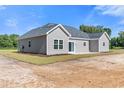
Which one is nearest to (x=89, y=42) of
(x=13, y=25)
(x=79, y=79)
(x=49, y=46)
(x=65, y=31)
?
(x=65, y=31)

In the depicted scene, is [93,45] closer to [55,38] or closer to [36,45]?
[55,38]

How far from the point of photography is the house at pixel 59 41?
56.6 ft

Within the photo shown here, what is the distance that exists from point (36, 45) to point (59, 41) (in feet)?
6.95

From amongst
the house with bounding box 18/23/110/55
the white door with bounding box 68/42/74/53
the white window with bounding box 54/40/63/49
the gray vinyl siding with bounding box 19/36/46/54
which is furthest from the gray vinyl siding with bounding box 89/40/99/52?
the gray vinyl siding with bounding box 19/36/46/54

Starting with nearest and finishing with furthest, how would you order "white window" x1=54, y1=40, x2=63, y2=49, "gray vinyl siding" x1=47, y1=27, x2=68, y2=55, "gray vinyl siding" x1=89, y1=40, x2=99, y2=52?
"gray vinyl siding" x1=47, y1=27, x2=68, y2=55
"white window" x1=54, y1=40, x2=63, y2=49
"gray vinyl siding" x1=89, y1=40, x2=99, y2=52

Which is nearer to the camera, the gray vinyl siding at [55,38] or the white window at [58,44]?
the gray vinyl siding at [55,38]

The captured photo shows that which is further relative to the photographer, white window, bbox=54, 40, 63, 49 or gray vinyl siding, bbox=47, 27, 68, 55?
white window, bbox=54, 40, 63, 49

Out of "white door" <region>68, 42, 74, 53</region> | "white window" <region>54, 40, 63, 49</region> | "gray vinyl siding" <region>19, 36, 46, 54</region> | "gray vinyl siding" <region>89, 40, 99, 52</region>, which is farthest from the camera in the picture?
"white door" <region>68, 42, 74, 53</region>

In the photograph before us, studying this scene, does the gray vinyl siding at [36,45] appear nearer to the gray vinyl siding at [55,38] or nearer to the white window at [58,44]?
the gray vinyl siding at [55,38]

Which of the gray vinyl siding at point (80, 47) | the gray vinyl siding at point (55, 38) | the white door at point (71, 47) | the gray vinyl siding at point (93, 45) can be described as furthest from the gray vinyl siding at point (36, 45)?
the gray vinyl siding at point (93, 45)

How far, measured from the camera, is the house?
17.2 meters

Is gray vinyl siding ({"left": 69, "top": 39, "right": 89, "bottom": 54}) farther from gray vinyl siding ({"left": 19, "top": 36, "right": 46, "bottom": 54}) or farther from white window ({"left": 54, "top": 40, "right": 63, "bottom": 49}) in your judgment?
gray vinyl siding ({"left": 19, "top": 36, "right": 46, "bottom": 54})

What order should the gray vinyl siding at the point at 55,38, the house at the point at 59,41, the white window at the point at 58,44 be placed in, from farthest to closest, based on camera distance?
the white window at the point at 58,44 → the gray vinyl siding at the point at 55,38 → the house at the point at 59,41

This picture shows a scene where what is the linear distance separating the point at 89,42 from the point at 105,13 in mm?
11298
